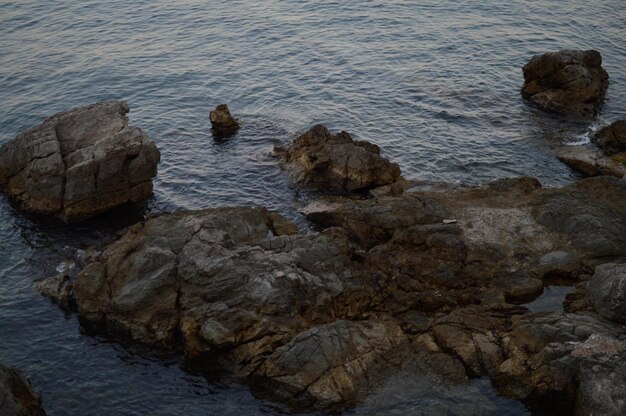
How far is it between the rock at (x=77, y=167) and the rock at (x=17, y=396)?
14151mm

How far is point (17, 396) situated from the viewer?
2370cm

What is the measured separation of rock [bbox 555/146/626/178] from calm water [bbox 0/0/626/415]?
3.73ft

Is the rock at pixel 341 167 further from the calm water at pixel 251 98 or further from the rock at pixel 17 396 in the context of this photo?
the rock at pixel 17 396

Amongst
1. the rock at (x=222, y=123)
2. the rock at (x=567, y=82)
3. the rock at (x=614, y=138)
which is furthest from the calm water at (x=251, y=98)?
the rock at (x=614, y=138)

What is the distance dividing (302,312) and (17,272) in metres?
16.2

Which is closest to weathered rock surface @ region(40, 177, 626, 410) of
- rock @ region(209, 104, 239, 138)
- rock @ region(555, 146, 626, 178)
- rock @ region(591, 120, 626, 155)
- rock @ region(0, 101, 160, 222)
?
rock @ region(0, 101, 160, 222)

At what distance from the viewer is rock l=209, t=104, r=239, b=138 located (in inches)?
1922

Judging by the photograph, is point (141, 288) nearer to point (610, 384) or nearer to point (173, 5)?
point (610, 384)

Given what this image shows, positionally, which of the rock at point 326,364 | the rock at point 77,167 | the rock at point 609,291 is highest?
the rock at point 77,167

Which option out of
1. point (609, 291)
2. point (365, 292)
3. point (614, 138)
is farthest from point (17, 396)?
point (614, 138)

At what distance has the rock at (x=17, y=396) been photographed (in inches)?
901

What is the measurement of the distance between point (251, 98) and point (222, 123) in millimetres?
6902

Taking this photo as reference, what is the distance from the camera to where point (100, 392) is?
87.0 ft

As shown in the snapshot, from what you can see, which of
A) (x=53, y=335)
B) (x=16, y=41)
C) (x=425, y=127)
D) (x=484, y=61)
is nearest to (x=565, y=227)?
(x=425, y=127)
